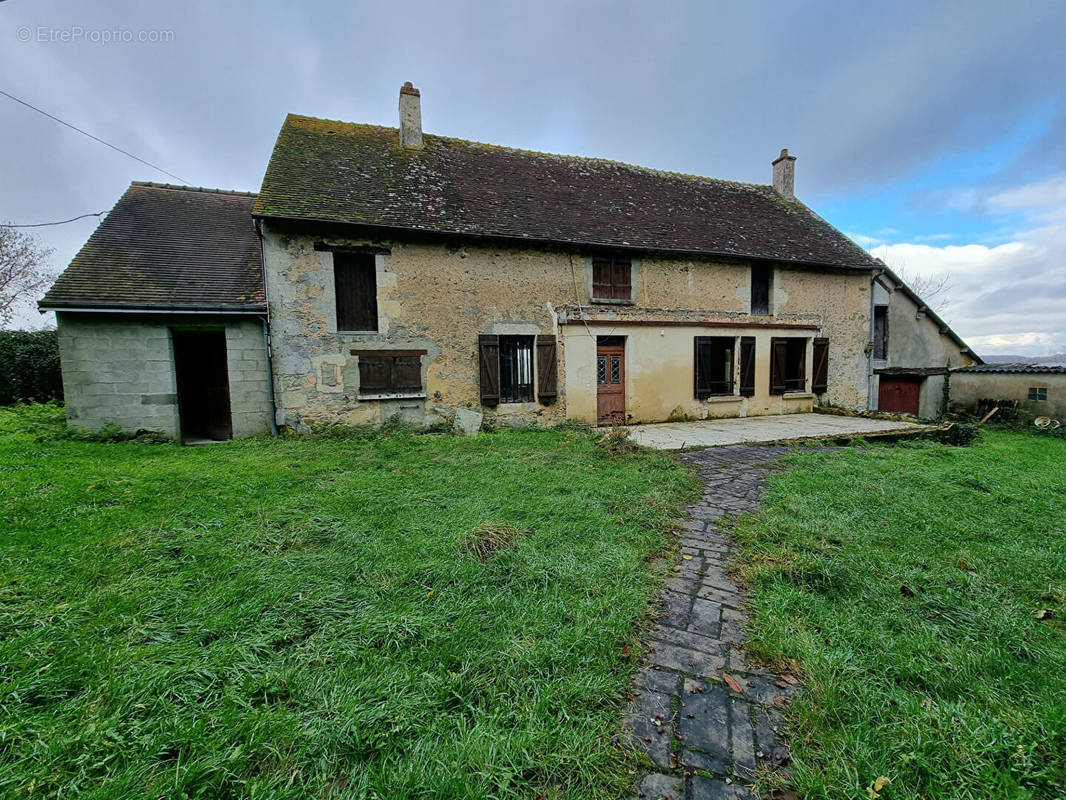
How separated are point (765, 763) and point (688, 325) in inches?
392

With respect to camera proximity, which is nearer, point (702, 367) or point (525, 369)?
point (525, 369)

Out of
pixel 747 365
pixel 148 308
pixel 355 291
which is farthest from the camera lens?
pixel 747 365

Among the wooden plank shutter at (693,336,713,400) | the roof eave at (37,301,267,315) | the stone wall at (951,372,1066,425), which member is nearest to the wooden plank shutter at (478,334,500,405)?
the roof eave at (37,301,267,315)

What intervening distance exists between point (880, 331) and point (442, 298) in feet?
47.0

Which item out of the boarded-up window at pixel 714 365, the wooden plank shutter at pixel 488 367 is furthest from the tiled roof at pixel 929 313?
the wooden plank shutter at pixel 488 367

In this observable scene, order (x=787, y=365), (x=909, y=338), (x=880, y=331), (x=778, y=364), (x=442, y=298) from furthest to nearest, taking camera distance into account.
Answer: (x=909, y=338) < (x=880, y=331) < (x=787, y=365) < (x=778, y=364) < (x=442, y=298)

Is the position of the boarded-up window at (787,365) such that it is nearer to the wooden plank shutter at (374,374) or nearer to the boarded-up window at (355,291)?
the wooden plank shutter at (374,374)

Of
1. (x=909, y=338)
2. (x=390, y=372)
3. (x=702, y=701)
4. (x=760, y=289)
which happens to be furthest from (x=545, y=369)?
(x=909, y=338)

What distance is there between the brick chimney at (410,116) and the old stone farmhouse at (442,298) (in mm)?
37

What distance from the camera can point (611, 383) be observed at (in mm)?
10242

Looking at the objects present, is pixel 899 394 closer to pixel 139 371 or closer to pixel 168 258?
pixel 139 371

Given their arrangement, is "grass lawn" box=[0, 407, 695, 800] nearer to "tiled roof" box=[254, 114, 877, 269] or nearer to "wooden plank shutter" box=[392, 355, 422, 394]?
"wooden plank shutter" box=[392, 355, 422, 394]

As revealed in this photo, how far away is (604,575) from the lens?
281 centimetres

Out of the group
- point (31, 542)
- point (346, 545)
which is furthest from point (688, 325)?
point (31, 542)
